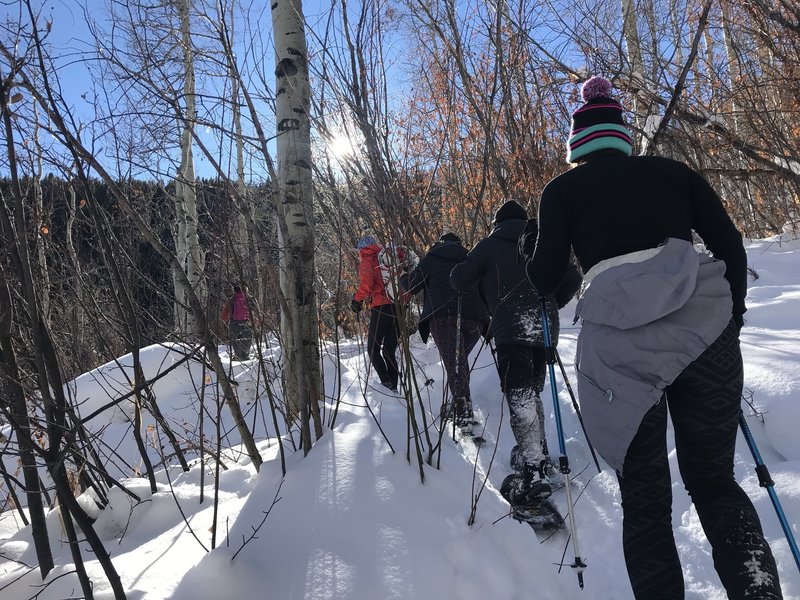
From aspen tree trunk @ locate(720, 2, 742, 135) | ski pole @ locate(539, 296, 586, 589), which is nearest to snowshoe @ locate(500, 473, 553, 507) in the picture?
ski pole @ locate(539, 296, 586, 589)

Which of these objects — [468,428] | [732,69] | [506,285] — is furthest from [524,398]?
[732,69]

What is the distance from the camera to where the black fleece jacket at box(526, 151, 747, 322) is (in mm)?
1598

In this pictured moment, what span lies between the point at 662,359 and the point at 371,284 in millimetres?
3332

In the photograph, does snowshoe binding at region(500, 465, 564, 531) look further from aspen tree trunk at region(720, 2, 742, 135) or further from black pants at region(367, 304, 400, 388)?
aspen tree trunk at region(720, 2, 742, 135)

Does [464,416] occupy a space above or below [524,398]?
below

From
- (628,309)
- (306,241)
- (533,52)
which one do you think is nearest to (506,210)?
(306,241)

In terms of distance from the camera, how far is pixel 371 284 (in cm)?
466

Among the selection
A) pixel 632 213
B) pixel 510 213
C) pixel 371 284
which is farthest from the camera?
pixel 371 284

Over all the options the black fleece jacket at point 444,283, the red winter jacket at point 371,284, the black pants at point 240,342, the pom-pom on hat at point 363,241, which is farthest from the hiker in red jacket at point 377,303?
the pom-pom on hat at point 363,241

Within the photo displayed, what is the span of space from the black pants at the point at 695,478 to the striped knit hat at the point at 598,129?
670mm

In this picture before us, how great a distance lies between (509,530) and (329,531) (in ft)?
2.36

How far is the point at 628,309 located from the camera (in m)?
1.51

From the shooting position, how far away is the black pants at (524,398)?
2.89 meters

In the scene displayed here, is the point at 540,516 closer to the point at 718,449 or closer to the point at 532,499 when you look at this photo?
the point at 532,499
